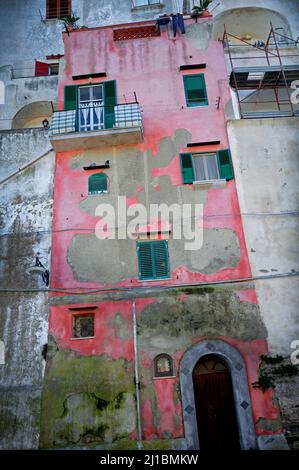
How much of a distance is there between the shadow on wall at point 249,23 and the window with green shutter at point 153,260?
15.9 metres

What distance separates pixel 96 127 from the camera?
15.9m

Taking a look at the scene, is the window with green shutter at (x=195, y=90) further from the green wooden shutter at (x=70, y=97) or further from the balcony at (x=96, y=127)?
the green wooden shutter at (x=70, y=97)

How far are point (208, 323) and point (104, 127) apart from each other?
27.5 feet

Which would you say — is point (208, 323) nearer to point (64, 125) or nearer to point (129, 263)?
point (129, 263)

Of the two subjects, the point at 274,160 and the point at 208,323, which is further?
the point at 274,160

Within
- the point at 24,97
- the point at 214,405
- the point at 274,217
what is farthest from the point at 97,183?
the point at 24,97

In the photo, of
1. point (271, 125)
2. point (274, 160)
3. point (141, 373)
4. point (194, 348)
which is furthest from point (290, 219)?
point (141, 373)

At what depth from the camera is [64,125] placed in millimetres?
15562

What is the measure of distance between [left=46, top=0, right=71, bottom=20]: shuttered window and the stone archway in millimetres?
23005

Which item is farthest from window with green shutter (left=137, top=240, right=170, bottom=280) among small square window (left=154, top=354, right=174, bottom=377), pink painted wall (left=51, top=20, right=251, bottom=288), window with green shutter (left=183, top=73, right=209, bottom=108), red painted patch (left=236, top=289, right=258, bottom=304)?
window with green shutter (left=183, top=73, right=209, bottom=108)

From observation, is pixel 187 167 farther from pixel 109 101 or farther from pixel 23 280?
pixel 23 280

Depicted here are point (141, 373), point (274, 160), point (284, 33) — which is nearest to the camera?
point (141, 373)

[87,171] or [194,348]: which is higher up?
[87,171]

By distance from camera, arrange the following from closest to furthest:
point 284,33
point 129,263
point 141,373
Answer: point 141,373, point 129,263, point 284,33
